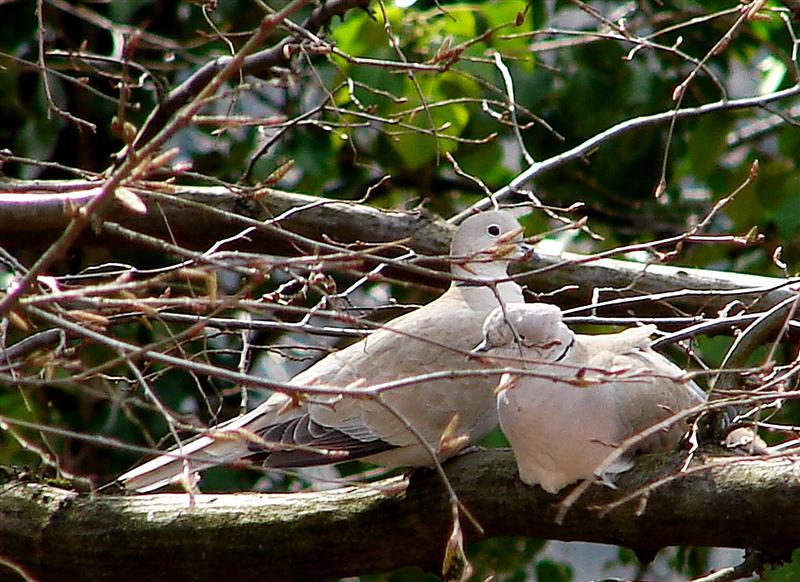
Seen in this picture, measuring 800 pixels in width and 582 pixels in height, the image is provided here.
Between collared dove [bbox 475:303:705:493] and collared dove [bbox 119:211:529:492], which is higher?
collared dove [bbox 475:303:705:493]

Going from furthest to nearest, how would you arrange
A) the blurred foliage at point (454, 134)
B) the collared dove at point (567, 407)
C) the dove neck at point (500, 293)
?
the blurred foliage at point (454, 134)
the dove neck at point (500, 293)
the collared dove at point (567, 407)

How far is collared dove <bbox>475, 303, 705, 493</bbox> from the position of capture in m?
1.72

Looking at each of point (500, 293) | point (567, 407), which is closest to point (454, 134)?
point (500, 293)

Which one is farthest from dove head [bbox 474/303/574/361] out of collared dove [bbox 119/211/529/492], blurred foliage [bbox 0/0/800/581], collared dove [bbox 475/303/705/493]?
blurred foliage [bbox 0/0/800/581]

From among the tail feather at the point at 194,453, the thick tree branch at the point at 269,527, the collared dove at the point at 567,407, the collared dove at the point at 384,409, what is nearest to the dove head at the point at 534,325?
the collared dove at the point at 567,407

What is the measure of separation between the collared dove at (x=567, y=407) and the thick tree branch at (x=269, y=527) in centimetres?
5

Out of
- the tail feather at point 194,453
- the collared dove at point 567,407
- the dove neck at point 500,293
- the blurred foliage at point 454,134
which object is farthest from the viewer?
the blurred foliage at point 454,134

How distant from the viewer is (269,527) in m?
1.86

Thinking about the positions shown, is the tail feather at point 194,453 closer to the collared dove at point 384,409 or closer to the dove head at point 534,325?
the collared dove at point 384,409

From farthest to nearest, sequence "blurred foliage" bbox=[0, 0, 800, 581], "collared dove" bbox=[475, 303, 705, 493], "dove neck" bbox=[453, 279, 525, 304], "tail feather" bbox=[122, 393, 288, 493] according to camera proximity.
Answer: "blurred foliage" bbox=[0, 0, 800, 581], "dove neck" bbox=[453, 279, 525, 304], "tail feather" bbox=[122, 393, 288, 493], "collared dove" bbox=[475, 303, 705, 493]

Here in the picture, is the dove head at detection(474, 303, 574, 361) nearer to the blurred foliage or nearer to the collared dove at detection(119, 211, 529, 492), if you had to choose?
the collared dove at detection(119, 211, 529, 492)

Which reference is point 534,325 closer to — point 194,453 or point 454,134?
point 194,453

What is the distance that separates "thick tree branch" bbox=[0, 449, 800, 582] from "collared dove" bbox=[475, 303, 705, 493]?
0.05 metres

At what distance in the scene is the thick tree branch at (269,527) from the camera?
181 centimetres
